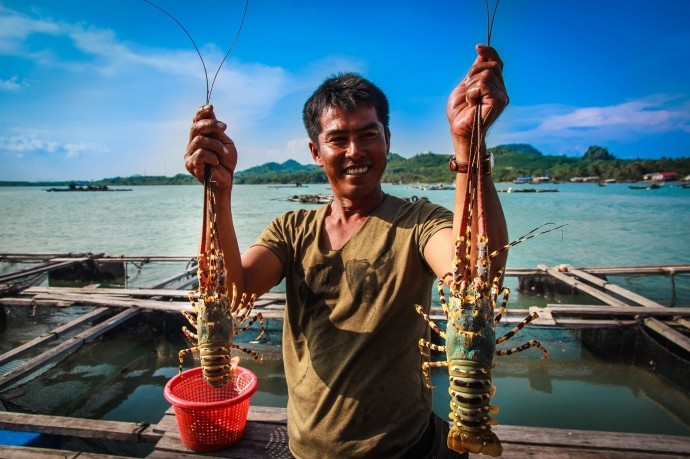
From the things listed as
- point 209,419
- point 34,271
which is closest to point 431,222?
point 209,419

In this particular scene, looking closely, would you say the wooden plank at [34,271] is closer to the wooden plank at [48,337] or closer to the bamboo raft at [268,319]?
the bamboo raft at [268,319]

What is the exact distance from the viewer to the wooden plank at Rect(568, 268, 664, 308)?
838 centimetres

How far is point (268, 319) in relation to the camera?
848cm

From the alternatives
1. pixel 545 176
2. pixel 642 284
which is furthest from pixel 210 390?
pixel 545 176

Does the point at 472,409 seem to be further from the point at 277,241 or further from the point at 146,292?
the point at 146,292

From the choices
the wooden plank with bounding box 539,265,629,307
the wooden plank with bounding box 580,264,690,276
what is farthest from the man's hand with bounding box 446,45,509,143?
the wooden plank with bounding box 580,264,690,276

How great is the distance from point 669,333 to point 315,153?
719 cm

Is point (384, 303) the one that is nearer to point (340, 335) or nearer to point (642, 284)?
point (340, 335)

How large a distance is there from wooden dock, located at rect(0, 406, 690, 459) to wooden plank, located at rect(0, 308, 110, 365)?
6.47 ft

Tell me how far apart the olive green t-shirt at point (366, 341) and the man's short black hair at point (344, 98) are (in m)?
0.62

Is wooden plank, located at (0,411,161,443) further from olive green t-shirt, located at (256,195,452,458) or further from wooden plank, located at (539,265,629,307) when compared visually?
wooden plank, located at (539,265,629,307)

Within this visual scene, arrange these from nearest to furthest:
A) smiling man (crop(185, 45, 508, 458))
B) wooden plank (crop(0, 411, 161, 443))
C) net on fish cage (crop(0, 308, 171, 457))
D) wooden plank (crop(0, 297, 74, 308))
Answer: smiling man (crop(185, 45, 508, 458))
wooden plank (crop(0, 411, 161, 443))
net on fish cage (crop(0, 308, 171, 457))
wooden plank (crop(0, 297, 74, 308))

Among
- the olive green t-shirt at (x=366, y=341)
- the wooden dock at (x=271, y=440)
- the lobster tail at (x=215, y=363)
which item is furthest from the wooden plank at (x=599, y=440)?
the lobster tail at (x=215, y=363)

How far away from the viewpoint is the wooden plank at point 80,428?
159 inches
